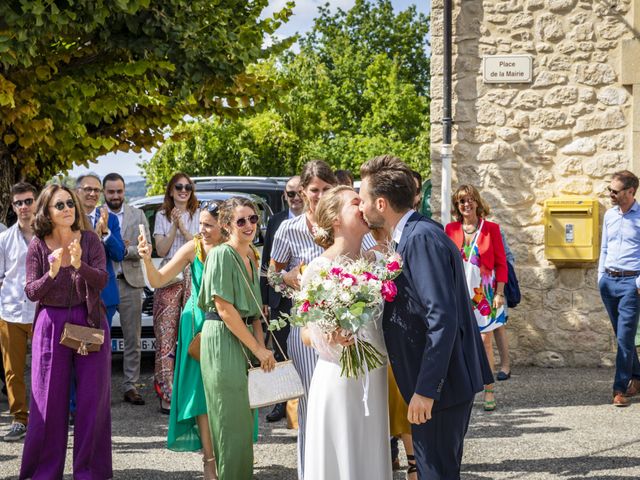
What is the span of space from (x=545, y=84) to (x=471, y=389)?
692 cm

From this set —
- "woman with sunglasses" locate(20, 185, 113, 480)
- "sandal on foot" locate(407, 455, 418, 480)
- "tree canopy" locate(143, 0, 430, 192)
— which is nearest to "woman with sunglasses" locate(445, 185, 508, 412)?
"sandal on foot" locate(407, 455, 418, 480)

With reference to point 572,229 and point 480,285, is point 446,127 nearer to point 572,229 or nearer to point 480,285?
point 572,229

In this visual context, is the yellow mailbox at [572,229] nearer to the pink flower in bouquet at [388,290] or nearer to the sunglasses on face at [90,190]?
the sunglasses on face at [90,190]

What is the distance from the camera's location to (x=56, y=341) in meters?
6.13

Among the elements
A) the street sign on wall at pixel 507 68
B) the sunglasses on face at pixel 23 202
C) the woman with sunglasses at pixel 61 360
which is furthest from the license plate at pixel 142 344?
the street sign on wall at pixel 507 68

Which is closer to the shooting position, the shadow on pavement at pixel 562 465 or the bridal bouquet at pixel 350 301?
the bridal bouquet at pixel 350 301

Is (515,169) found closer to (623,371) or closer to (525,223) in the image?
(525,223)

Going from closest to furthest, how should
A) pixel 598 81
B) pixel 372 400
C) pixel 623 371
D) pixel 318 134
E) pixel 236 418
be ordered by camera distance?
pixel 372 400, pixel 236 418, pixel 623 371, pixel 598 81, pixel 318 134

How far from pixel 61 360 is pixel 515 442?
344 cm

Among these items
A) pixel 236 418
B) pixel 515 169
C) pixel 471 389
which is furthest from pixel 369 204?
pixel 515 169

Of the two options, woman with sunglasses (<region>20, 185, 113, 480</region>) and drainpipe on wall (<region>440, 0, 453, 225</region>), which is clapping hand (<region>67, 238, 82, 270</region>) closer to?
woman with sunglasses (<region>20, 185, 113, 480</region>)

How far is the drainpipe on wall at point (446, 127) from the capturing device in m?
10.4

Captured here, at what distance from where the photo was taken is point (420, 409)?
4.06 metres

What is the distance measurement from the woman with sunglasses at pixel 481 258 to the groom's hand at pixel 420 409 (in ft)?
15.2
